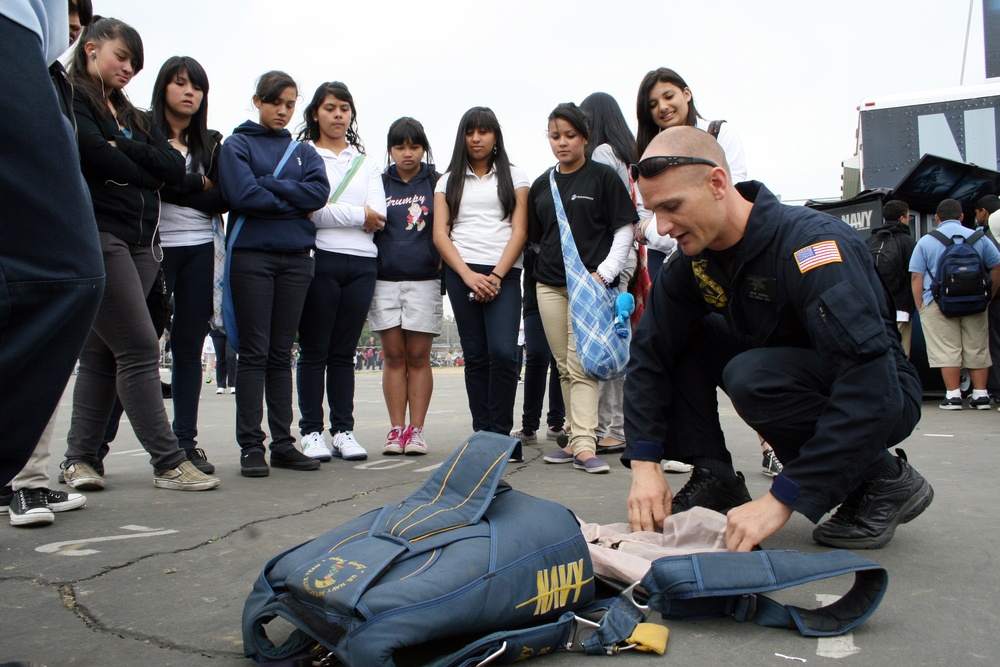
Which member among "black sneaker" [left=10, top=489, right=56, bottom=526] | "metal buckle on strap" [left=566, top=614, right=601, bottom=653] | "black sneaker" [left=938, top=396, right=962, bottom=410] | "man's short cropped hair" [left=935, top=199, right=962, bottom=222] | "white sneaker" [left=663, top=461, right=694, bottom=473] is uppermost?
"man's short cropped hair" [left=935, top=199, right=962, bottom=222]

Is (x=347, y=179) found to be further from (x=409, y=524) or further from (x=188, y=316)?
(x=409, y=524)

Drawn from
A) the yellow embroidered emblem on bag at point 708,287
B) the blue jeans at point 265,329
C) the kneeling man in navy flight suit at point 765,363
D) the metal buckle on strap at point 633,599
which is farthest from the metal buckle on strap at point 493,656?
the blue jeans at point 265,329

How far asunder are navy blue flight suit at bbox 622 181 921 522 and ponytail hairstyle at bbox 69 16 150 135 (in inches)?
92.7

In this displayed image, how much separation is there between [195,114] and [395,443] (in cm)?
208

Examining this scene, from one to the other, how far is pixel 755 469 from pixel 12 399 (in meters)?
3.47

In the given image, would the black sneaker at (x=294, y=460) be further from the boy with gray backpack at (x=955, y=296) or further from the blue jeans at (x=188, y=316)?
the boy with gray backpack at (x=955, y=296)

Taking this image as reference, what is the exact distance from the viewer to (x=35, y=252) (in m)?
1.40

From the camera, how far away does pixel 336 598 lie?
1526 millimetres

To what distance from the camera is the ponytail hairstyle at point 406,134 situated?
4.87 metres

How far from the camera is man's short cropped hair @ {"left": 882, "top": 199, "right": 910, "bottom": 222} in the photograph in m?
7.89

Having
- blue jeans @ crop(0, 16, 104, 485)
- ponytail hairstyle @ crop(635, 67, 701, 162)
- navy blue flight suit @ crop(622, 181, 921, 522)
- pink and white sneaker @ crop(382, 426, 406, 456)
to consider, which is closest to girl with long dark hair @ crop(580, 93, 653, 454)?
ponytail hairstyle @ crop(635, 67, 701, 162)

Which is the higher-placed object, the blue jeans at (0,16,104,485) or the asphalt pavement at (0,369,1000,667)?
the blue jeans at (0,16,104,485)

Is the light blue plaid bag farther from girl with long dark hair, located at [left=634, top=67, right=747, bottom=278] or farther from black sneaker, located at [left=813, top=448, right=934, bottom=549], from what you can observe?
black sneaker, located at [left=813, top=448, right=934, bottom=549]

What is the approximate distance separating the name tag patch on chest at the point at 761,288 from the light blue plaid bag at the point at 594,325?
174cm
